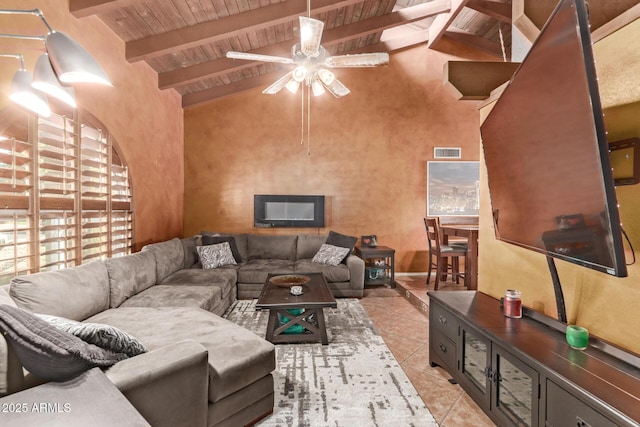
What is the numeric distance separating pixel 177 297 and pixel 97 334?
5.22ft

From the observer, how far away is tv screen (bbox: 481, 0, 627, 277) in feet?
3.50

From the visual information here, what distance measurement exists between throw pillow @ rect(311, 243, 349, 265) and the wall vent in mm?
2423

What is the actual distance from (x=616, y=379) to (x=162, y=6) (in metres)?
4.21

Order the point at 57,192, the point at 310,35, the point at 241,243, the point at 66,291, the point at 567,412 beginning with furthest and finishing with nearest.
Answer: the point at 241,243 → the point at 57,192 → the point at 310,35 → the point at 66,291 → the point at 567,412

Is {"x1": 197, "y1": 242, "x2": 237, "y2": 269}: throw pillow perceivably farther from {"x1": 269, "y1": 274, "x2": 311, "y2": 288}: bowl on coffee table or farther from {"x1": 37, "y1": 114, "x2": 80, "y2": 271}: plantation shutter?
{"x1": 37, "y1": 114, "x2": 80, "y2": 271}: plantation shutter

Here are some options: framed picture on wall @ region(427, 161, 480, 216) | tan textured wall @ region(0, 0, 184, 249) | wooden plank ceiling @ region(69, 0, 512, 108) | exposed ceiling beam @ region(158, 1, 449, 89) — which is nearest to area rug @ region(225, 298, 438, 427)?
tan textured wall @ region(0, 0, 184, 249)

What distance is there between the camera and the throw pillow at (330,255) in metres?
4.54

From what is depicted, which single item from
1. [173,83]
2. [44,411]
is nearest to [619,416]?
[44,411]

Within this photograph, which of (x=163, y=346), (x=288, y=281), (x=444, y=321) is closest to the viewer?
(x=163, y=346)

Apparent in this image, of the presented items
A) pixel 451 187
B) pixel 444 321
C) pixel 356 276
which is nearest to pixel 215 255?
pixel 356 276

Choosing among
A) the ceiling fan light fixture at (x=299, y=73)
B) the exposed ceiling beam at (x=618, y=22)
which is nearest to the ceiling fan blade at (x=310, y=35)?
the ceiling fan light fixture at (x=299, y=73)

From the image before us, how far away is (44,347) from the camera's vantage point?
1.17 meters

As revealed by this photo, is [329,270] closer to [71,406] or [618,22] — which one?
[71,406]

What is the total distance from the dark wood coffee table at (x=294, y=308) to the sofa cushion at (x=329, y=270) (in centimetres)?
121
